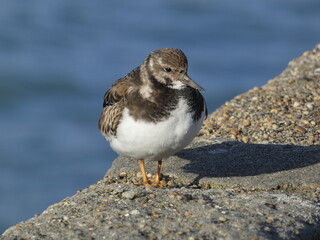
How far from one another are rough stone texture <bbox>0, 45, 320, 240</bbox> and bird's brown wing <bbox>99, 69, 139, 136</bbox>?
0.47m

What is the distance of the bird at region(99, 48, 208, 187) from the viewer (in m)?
5.15

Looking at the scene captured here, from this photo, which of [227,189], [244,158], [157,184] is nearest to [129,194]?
[157,184]

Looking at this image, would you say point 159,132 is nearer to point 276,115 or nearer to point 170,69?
point 170,69

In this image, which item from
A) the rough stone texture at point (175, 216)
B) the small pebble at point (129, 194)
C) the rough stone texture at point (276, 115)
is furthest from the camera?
the rough stone texture at point (276, 115)

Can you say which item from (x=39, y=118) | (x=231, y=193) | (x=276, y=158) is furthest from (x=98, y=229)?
(x=39, y=118)

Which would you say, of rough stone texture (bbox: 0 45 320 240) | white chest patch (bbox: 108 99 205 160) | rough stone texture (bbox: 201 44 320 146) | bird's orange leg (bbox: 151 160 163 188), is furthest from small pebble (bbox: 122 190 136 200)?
rough stone texture (bbox: 201 44 320 146)

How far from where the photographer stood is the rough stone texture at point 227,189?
440 centimetres

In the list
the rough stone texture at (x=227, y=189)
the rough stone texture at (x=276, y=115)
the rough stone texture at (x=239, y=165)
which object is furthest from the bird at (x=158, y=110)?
the rough stone texture at (x=276, y=115)

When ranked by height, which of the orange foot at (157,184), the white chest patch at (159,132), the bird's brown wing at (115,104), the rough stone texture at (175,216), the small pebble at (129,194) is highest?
the bird's brown wing at (115,104)

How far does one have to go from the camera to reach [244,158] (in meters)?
5.95

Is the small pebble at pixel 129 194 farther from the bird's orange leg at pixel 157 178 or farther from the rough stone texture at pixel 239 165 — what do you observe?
the rough stone texture at pixel 239 165

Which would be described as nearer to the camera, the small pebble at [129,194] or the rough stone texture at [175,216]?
the rough stone texture at [175,216]

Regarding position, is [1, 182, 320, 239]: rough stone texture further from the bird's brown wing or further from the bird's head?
the bird's head

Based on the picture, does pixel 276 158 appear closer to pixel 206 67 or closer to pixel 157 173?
pixel 157 173
